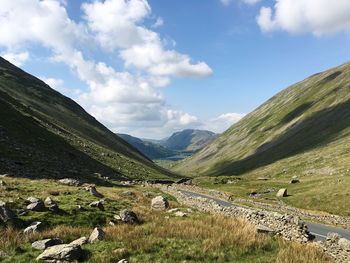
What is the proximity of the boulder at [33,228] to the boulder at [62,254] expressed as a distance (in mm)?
3929

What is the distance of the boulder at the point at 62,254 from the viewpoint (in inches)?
685

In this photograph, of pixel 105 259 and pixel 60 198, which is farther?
pixel 60 198

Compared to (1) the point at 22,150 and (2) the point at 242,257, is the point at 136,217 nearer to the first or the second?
(2) the point at 242,257

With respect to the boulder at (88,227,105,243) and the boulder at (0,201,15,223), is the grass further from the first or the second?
the boulder at (0,201,15,223)

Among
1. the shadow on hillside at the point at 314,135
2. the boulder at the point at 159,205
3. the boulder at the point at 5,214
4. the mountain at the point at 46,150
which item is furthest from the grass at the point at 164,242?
the shadow on hillside at the point at 314,135

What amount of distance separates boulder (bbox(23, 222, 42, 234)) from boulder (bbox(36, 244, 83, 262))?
12.9ft

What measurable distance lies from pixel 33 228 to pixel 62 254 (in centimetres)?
519

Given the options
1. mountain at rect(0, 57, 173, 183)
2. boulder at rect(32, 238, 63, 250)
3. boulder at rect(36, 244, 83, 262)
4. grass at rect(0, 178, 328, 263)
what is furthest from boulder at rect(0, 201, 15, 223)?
mountain at rect(0, 57, 173, 183)

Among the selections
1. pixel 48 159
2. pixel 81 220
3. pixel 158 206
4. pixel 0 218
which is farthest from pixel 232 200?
pixel 0 218

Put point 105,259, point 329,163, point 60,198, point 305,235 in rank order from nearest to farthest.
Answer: point 105,259 < point 305,235 < point 60,198 < point 329,163

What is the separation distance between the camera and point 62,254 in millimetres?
17500

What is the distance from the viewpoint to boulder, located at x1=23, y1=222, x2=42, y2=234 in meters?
21.4

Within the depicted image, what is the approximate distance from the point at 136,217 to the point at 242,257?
1082cm

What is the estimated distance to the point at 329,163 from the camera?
12269 centimetres
